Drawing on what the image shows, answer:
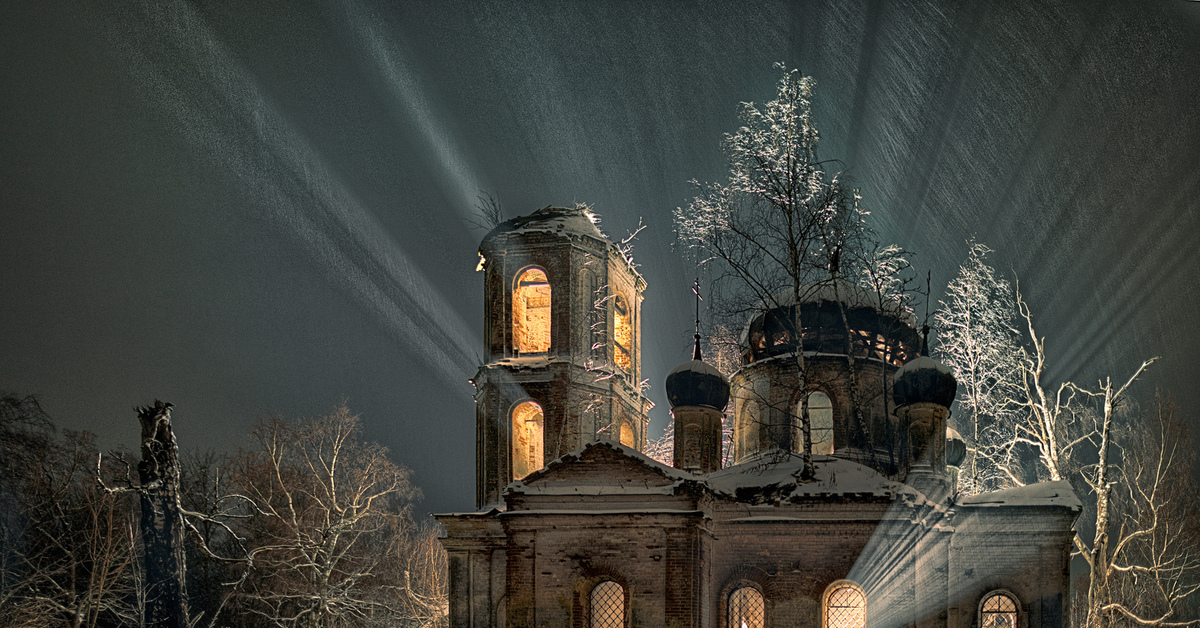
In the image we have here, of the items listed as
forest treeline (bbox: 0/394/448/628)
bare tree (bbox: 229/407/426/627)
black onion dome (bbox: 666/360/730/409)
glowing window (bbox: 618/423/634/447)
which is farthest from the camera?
bare tree (bbox: 229/407/426/627)

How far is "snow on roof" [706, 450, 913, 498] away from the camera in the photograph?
16156mm

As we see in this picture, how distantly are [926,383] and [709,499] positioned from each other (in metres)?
3.77

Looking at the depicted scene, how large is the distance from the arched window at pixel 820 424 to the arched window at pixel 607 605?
4409 mm

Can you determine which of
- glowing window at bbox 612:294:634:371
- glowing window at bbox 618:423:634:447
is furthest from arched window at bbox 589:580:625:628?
glowing window at bbox 612:294:634:371

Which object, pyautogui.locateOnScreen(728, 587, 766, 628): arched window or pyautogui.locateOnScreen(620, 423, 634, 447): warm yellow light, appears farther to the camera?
pyautogui.locateOnScreen(620, 423, 634, 447): warm yellow light

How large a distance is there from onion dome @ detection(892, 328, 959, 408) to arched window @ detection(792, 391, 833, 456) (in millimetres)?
1853

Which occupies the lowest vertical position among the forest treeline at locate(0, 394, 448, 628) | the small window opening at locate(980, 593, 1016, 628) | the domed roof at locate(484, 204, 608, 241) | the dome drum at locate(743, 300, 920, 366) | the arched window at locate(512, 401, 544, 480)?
the small window opening at locate(980, 593, 1016, 628)

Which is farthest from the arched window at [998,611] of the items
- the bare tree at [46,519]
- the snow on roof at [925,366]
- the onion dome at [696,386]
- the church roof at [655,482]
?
the bare tree at [46,519]

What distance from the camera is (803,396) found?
1647cm

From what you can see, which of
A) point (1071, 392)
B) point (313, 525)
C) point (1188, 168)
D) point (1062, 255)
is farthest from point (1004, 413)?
point (313, 525)

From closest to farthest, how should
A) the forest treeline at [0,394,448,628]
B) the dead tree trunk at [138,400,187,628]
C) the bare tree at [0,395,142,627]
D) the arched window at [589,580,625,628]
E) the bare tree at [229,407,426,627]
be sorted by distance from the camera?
the bare tree at [0,395,142,627], the dead tree trunk at [138,400,187,628], the forest treeline at [0,394,448,628], the arched window at [589,580,625,628], the bare tree at [229,407,426,627]

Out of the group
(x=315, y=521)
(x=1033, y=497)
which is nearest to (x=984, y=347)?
(x=1033, y=497)

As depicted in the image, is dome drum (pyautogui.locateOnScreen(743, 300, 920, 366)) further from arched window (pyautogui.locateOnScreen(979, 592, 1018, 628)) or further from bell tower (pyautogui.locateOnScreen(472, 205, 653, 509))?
arched window (pyautogui.locateOnScreen(979, 592, 1018, 628))

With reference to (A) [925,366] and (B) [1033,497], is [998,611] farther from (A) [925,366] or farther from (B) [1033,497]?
(A) [925,366]
